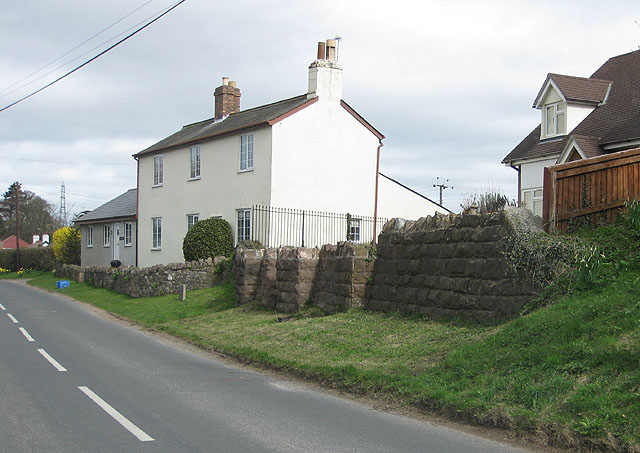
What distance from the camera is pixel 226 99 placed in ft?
110

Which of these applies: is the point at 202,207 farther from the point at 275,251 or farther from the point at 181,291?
the point at 275,251

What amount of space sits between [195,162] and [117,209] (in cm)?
1218

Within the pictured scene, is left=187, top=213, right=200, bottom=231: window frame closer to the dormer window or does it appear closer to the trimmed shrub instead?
the dormer window

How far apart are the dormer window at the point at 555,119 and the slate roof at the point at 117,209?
75.5 ft

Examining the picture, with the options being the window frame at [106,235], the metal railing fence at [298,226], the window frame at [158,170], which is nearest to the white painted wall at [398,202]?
the metal railing fence at [298,226]

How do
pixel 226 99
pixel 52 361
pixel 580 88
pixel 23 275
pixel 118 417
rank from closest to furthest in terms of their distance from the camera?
pixel 118 417
pixel 52 361
pixel 580 88
pixel 226 99
pixel 23 275

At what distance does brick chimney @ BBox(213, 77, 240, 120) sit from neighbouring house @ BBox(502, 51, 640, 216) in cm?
1434

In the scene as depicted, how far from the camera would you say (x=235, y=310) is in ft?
63.3

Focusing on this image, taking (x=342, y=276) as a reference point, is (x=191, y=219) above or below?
above

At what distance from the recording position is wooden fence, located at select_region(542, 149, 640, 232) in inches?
430

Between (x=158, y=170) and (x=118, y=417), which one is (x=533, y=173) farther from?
(x=118, y=417)

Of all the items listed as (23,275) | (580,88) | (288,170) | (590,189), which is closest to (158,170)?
(288,170)

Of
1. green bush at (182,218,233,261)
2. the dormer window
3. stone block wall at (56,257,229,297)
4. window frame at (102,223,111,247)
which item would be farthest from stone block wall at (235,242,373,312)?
window frame at (102,223,111,247)

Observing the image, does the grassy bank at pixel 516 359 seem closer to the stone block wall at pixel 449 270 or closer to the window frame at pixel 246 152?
the stone block wall at pixel 449 270
